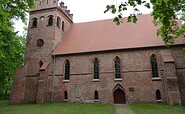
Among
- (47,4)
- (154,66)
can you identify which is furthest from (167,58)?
(47,4)

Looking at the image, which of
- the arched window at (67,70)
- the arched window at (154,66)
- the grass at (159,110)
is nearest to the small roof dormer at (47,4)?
the arched window at (67,70)

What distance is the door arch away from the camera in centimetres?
1815

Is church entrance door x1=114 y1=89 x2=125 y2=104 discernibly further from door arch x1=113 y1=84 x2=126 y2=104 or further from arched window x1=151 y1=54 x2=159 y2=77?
arched window x1=151 y1=54 x2=159 y2=77

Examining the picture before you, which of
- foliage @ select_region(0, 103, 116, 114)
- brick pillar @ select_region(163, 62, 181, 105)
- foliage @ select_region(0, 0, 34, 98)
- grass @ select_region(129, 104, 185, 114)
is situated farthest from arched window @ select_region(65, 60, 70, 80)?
brick pillar @ select_region(163, 62, 181, 105)

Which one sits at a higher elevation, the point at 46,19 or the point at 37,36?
the point at 46,19

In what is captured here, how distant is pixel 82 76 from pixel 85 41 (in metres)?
4.81

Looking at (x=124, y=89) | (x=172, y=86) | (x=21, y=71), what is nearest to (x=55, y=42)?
(x=21, y=71)

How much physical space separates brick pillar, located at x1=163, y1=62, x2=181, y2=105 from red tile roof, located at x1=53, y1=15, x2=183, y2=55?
2.73 m

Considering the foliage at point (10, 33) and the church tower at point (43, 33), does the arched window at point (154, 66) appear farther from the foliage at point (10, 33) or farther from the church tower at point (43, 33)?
the foliage at point (10, 33)

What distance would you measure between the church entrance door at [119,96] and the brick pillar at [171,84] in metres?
4.47

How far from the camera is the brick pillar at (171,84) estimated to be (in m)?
15.3

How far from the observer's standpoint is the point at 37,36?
22.8m

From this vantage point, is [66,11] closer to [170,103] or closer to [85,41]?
[85,41]

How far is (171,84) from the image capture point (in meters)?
15.7
